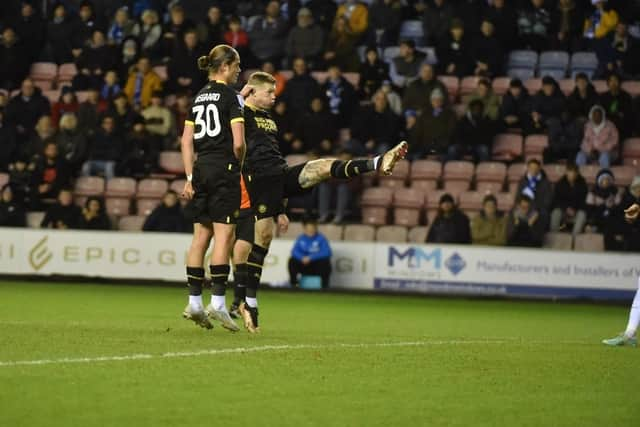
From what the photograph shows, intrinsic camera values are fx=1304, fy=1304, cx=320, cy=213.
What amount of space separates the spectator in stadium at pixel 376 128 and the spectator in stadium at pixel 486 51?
2325 mm

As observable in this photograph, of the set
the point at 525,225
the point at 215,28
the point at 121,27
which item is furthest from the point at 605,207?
the point at 121,27

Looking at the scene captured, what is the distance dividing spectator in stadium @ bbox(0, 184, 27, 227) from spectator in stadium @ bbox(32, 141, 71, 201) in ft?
1.86

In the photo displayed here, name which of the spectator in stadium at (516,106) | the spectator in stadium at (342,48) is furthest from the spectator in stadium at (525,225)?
the spectator in stadium at (342,48)

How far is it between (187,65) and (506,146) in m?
6.94

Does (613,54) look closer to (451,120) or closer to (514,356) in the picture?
(451,120)

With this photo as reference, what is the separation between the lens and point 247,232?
1329 centimetres

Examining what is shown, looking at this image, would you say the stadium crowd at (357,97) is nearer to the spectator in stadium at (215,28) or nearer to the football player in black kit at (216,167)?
the spectator in stadium at (215,28)

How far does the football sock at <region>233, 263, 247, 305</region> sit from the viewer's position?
1314 cm

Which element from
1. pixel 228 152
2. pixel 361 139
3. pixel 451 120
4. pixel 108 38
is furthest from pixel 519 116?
pixel 228 152

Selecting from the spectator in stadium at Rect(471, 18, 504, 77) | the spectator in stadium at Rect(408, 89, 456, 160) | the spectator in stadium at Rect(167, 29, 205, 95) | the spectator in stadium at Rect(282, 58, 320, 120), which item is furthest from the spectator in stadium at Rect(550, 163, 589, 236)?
the spectator in stadium at Rect(167, 29, 205, 95)

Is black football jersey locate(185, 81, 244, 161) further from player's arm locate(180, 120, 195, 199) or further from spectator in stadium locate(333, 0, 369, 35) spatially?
spectator in stadium locate(333, 0, 369, 35)

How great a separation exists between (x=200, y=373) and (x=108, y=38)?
21092 mm

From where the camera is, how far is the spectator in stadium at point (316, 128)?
1003 inches

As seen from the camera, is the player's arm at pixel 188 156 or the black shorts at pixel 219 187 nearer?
the player's arm at pixel 188 156
